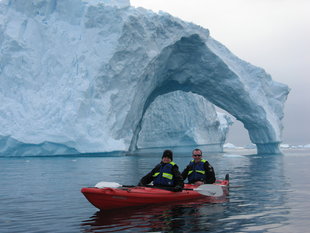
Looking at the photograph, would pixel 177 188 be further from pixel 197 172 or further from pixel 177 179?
pixel 197 172

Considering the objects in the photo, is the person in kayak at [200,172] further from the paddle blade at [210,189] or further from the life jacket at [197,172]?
the paddle blade at [210,189]

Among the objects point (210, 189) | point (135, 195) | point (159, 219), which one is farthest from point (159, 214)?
point (210, 189)

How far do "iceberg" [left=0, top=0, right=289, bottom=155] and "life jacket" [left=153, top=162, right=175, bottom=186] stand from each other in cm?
1827

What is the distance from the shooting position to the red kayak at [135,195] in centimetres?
774

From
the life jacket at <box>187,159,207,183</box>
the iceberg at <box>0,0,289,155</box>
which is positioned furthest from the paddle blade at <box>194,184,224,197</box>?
the iceberg at <box>0,0,289,155</box>

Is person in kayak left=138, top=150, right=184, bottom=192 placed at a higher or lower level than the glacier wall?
lower

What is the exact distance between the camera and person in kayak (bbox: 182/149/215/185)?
9.66 metres

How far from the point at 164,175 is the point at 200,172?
166 centimetres

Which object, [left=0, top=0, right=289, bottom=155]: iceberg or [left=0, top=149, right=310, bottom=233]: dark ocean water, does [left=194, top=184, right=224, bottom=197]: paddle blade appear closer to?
[left=0, top=149, right=310, bottom=233]: dark ocean water

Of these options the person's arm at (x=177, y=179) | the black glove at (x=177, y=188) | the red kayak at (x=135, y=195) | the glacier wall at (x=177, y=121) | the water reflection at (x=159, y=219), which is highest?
the glacier wall at (x=177, y=121)

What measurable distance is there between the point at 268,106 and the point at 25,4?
21640 millimetres

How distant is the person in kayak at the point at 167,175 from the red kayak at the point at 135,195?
17 centimetres

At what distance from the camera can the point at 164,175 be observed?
27.5 ft

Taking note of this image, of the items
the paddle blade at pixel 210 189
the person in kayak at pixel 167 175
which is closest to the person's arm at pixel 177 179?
the person in kayak at pixel 167 175
